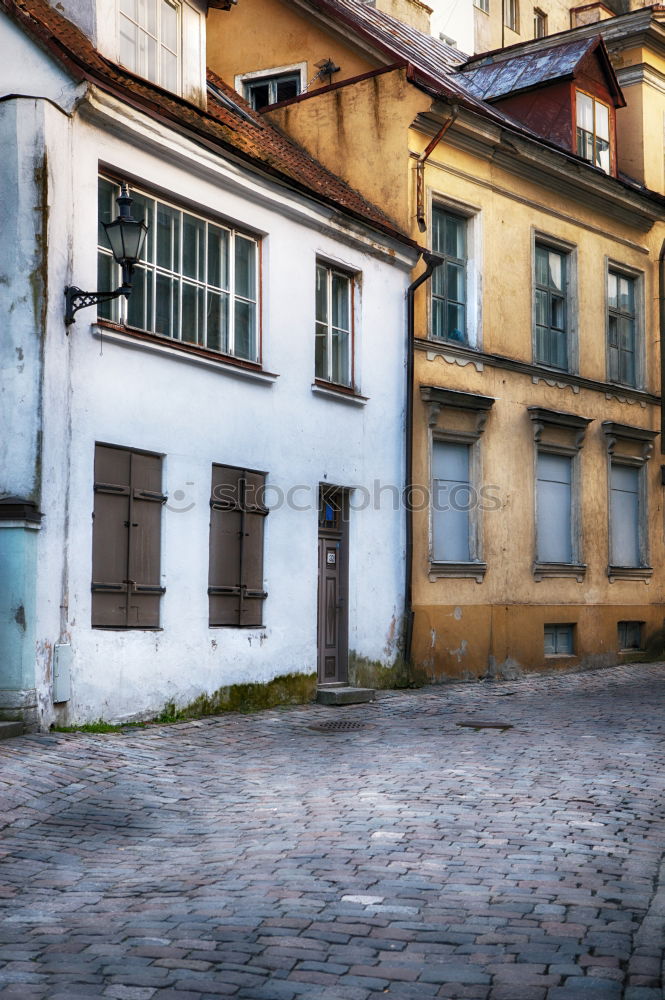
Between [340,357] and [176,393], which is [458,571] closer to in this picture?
[340,357]

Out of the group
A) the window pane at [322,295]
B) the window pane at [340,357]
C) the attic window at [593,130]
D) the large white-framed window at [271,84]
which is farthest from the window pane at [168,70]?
the attic window at [593,130]

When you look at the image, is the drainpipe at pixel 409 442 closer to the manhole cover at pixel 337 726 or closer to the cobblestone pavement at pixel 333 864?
the manhole cover at pixel 337 726

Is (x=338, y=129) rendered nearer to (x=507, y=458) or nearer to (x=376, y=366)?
(x=376, y=366)

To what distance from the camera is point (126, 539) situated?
464 inches

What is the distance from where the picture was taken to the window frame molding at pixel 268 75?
63.4 ft

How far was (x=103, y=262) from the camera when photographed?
11.8 meters

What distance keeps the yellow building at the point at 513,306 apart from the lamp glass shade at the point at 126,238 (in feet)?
21.5

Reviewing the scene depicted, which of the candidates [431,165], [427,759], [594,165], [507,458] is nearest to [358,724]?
[427,759]

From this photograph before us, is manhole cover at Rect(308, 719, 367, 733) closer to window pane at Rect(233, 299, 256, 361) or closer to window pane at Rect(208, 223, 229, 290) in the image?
window pane at Rect(233, 299, 256, 361)

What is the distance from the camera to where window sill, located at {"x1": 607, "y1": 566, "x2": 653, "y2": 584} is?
66.9 feet

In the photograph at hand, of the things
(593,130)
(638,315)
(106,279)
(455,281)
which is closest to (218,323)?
(106,279)

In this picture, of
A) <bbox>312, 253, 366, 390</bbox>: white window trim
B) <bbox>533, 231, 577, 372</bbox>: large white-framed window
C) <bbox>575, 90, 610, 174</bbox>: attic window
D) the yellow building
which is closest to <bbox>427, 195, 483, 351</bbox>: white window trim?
the yellow building

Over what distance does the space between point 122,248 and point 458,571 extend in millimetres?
8005

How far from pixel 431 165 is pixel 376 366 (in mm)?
3391
